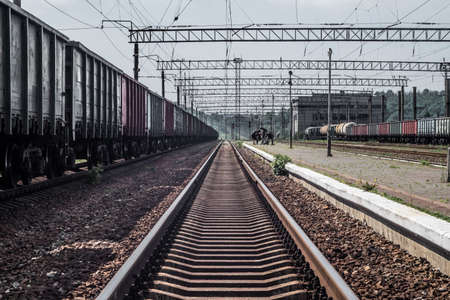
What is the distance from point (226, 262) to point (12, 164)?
666 cm

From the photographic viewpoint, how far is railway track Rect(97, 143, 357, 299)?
3.59m

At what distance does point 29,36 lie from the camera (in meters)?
9.02

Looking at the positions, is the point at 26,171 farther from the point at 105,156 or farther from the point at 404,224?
the point at 404,224

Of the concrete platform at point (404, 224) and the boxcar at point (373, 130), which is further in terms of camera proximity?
the boxcar at point (373, 130)

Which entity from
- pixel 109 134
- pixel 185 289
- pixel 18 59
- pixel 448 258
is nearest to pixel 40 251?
pixel 185 289

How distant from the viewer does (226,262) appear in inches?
181

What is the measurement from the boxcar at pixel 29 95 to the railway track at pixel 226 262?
13.0ft

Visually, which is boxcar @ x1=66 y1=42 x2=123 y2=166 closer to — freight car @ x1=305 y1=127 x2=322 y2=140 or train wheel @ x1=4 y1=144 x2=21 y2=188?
train wheel @ x1=4 y1=144 x2=21 y2=188

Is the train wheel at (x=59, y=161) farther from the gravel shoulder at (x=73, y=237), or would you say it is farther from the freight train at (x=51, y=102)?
the gravel shoulder at (x=73, y=237)

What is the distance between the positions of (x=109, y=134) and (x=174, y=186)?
18.0ft

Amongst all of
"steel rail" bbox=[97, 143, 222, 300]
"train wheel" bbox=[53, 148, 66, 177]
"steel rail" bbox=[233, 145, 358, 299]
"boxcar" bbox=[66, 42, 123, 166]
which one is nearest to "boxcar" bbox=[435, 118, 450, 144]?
"boxcar" bbox=[66, 42, 123, 166]

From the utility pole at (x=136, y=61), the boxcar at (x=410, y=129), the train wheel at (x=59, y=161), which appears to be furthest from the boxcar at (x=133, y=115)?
the boxcar at (x=410, y=129)

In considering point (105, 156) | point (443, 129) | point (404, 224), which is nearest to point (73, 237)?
point (404, 224)

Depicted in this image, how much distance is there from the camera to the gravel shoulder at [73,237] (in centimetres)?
393
